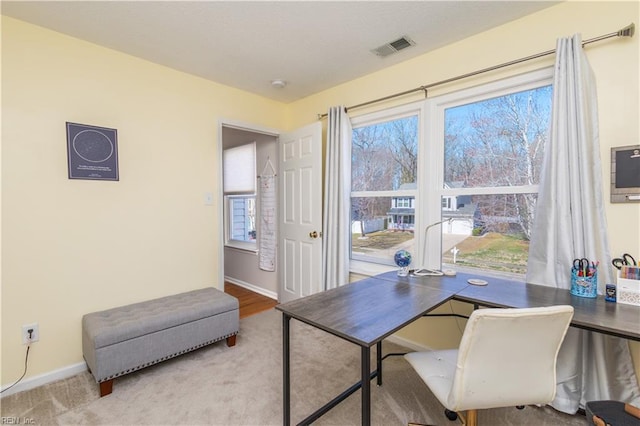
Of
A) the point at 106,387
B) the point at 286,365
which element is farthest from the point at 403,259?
the point at 106,387

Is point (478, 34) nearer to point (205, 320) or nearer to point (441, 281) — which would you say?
point (441, 281)

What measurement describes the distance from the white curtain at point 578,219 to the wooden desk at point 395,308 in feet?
0.84

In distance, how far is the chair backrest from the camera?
109 centimetres

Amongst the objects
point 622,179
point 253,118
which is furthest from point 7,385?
point 622,179

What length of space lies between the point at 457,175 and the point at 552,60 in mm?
931

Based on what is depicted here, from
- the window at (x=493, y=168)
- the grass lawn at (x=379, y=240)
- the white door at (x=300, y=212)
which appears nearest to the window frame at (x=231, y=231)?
the white door at (x=300, y=212)

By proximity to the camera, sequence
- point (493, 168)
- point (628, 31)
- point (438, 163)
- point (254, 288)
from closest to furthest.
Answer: point (628, 31), point (493, 168), point (438, 163), point (254, 288)

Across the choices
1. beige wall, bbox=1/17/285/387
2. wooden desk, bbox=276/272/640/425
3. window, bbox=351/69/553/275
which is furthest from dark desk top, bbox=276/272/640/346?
beige wall, bbox=1/17/285/387

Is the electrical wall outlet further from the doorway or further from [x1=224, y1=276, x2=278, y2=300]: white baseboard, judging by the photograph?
[x1=224, y1=276, x2=278, y2=300]: white baseboard

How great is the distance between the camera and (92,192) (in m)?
2.31

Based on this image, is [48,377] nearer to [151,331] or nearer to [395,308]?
[151,331]

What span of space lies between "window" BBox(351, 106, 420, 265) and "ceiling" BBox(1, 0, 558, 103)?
0.57m

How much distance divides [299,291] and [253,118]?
2.08m

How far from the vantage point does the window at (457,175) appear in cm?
209
